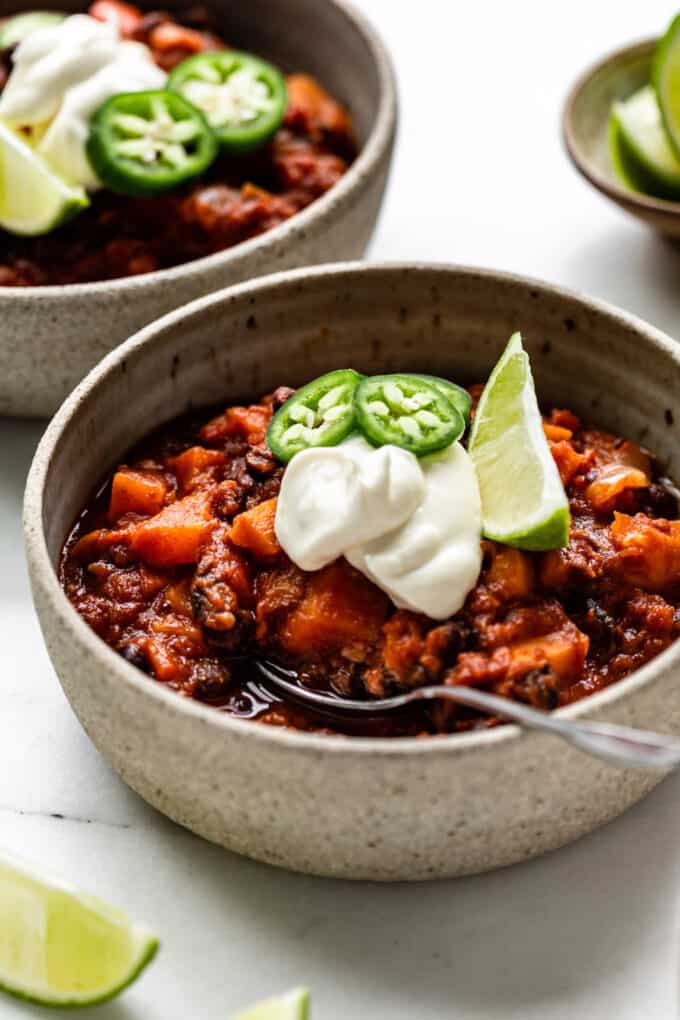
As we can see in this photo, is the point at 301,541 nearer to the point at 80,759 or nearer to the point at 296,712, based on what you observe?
the point at 296,712

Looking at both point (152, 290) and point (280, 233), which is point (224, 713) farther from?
point (280, 233)

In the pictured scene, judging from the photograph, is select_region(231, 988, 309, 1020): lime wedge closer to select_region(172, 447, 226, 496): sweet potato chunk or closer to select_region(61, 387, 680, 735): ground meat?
select_region(61, 387, 680, 735): ground meat

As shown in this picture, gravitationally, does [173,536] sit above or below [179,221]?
below

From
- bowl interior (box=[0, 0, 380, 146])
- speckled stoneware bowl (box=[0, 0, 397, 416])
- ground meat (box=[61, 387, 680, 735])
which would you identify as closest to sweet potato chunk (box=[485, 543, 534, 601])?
ground meat (box=[61, 387, 680, 735])

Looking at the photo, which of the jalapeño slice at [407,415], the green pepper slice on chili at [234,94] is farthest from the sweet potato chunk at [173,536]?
the green pepper slice on chili at [234,94]

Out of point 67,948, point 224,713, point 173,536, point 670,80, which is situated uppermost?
point 670,80

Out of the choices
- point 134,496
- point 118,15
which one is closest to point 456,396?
point 134,496
